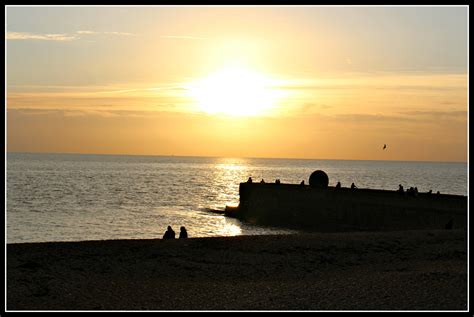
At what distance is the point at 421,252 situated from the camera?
1912 cm

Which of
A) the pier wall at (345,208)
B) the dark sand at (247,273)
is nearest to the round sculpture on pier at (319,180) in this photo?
the pier wall at (345,208)

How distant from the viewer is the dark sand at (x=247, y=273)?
43.1ft

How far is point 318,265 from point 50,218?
46.3 m

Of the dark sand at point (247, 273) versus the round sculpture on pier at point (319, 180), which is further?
the round sculpture on pier at point (319, 180)

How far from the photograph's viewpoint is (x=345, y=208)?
45.5m

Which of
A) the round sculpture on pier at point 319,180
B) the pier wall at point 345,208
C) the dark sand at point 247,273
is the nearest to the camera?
the dark sand at point 247,273

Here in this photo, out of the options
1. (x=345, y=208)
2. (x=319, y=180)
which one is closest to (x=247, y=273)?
(x=345, y=208)

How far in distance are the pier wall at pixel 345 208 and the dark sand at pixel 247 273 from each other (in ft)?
52.7

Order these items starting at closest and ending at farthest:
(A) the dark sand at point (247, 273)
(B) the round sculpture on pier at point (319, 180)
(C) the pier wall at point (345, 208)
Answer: (A) the dark sand at point (247, 273)
(C) the pier wall at point (345, 208)
(B) the round sculpture on pier at point (319, 180)

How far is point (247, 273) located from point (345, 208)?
29.9 meters

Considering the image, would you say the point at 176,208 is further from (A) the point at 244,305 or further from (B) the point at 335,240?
(A) the point at 244,305

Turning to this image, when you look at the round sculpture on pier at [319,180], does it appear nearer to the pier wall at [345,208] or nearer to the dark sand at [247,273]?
the pier wall at [345,208]

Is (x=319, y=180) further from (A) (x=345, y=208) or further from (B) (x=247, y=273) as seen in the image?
(B) (x=247, y=273)

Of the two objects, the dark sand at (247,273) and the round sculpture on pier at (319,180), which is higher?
the round sculpture on pier at (319,180)
